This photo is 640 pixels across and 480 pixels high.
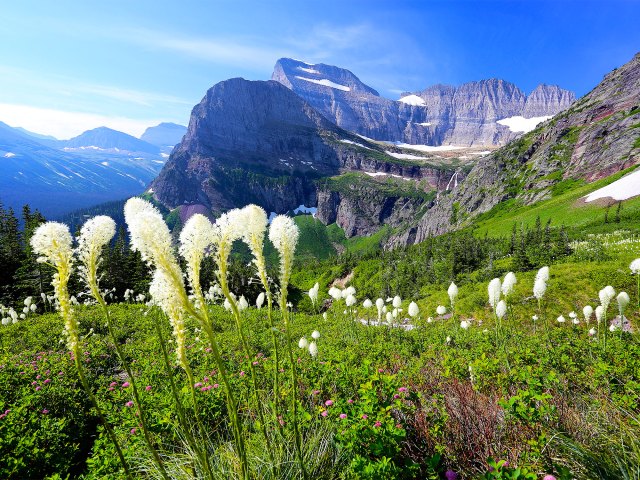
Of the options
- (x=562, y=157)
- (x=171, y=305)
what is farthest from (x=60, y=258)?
(x=562, y=157)

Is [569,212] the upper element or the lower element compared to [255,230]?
upper

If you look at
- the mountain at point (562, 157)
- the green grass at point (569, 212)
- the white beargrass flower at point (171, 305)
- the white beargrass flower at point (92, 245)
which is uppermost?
the mountain at point (562, 157)

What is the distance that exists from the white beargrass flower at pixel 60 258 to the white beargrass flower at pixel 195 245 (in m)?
1.05

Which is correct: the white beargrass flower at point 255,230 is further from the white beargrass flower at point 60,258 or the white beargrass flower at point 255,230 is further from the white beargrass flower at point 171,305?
the white beargrass flower at point 60,258

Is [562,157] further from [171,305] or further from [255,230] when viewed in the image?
[171,305]

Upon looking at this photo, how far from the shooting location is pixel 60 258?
3061mm

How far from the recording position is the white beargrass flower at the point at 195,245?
3.01 metres

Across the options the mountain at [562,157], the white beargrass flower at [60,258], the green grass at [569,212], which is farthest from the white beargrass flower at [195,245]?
the mountain at [562,157]

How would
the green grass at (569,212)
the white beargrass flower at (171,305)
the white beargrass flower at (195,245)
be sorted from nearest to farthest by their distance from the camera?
1. the white beargrass flower at (171,305)
2. the white beargrass flower at (195,245)
3. the green grass at (569,212)

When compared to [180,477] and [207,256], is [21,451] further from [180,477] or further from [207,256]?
[207,256]

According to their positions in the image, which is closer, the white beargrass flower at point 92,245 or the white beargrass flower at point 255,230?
the white beargrass flower at point 92,245

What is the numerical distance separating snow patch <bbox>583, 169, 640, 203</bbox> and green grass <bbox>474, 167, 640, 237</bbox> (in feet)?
11.8

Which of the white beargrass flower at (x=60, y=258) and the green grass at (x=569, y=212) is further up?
the green grass at (x=569, y=212)

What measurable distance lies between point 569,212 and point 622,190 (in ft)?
38.1
